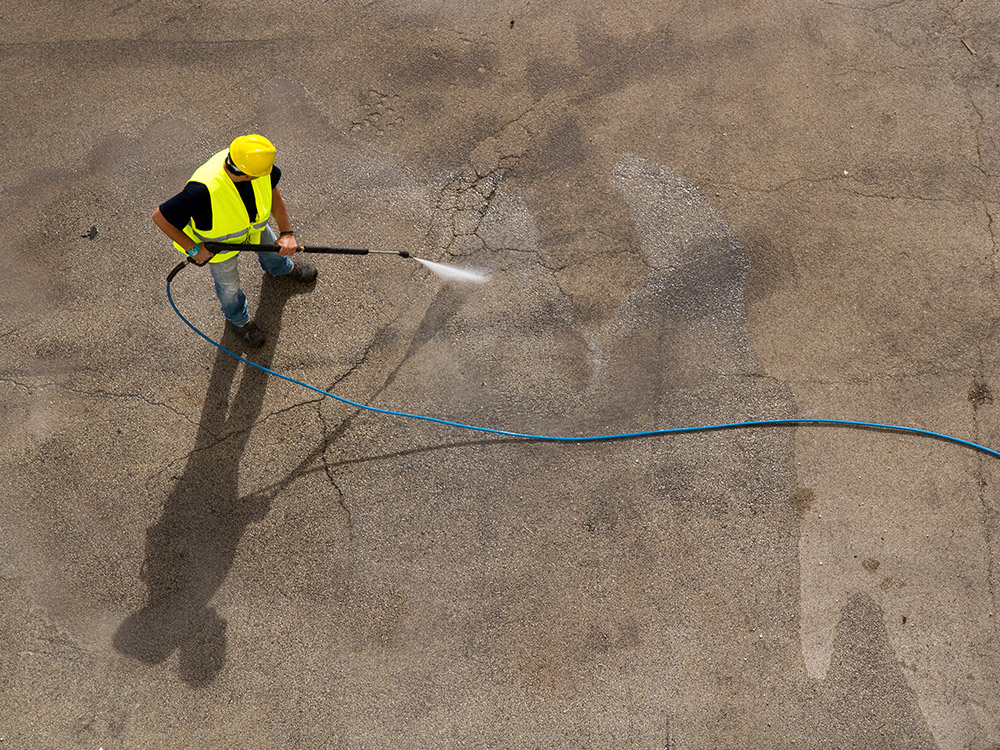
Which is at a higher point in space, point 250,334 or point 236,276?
point 236,276

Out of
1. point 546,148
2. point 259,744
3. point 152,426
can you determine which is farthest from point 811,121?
point 259,744

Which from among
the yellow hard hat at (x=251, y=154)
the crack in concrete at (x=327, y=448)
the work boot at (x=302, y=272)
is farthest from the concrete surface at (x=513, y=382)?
the yellow hard hat at (x=251, y=154)

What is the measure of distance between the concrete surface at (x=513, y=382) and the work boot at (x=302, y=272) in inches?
5.2

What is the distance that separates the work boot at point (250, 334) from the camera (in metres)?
5.61

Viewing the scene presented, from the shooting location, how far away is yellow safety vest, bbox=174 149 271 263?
14.8 feet

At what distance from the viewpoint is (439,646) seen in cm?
501

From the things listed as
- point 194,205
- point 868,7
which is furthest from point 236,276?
point 868,7

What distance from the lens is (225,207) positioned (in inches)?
181

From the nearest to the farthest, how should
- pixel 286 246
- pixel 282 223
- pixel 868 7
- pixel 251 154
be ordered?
pixel 251 154, pixel 286 246, pixel 282 223, pixel 868 7

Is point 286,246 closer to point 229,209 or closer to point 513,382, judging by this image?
point 229,209

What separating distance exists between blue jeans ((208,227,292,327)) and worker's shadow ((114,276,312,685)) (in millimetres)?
360

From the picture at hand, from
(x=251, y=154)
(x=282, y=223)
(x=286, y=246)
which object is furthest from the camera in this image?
(x=282, y=223)

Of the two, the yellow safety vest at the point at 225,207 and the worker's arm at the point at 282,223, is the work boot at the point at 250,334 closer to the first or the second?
the yellow safety vest at the point at 225,207

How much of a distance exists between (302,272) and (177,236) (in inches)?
54.5
